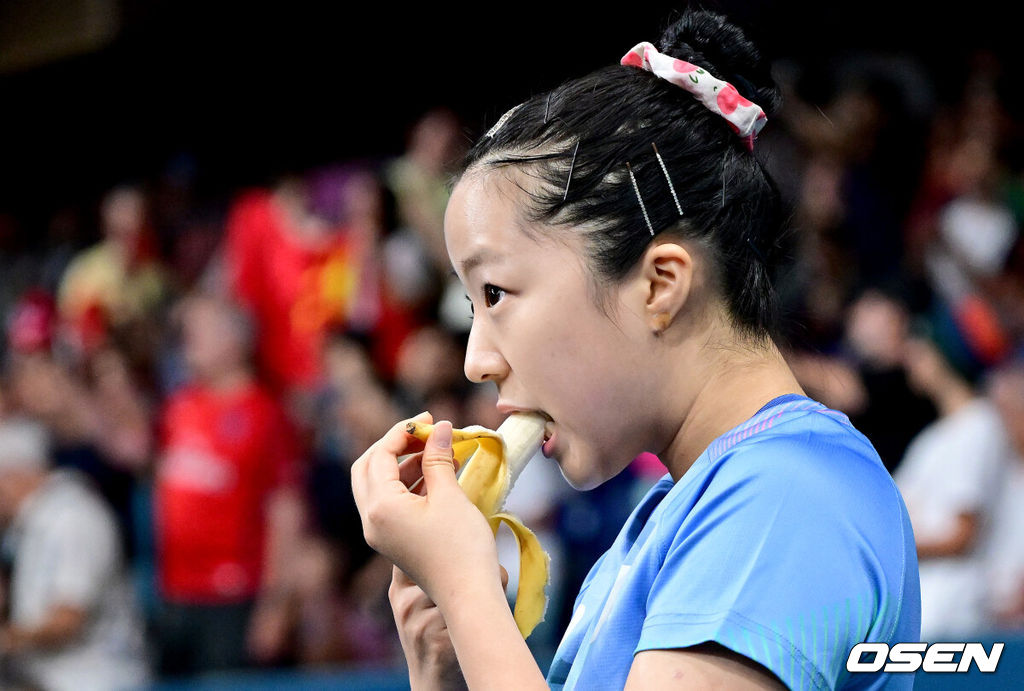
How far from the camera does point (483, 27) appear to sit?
6.71 meters

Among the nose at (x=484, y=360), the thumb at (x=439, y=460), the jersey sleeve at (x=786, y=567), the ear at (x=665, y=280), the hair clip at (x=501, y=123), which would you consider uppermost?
the hair clip at (x=501, y=123)

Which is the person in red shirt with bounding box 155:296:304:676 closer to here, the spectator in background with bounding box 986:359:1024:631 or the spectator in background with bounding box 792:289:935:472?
the spectator in background with bounding box 792:289:935:472

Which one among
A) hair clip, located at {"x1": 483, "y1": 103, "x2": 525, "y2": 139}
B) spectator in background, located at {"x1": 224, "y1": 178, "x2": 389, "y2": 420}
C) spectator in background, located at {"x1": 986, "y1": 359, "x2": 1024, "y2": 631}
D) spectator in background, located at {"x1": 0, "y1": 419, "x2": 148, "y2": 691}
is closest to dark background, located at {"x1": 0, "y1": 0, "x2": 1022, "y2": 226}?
spectator in background, located at {"x1": 224, "y1": 178, "x2": 389, "y2": 420}

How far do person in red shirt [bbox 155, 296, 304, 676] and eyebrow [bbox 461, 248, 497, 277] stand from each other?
3774 mm

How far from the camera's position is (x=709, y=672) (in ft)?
3.40

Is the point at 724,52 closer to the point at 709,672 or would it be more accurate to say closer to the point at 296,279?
the point at 709,672

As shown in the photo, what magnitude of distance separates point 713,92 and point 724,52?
0.11 m

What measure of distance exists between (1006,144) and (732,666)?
420cm

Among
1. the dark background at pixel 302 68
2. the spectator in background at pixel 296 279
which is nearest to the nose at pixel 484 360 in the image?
the spectator in background at pixel 296 279

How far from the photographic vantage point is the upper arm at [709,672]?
3.38 ft

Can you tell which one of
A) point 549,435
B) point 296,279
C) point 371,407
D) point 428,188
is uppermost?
point 549,435

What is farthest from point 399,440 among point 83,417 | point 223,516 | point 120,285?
point 120,285

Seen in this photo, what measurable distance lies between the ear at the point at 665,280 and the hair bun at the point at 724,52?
0.28m

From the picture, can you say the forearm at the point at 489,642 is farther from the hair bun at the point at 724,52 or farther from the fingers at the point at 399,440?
the hair bun at the point at 724,52
